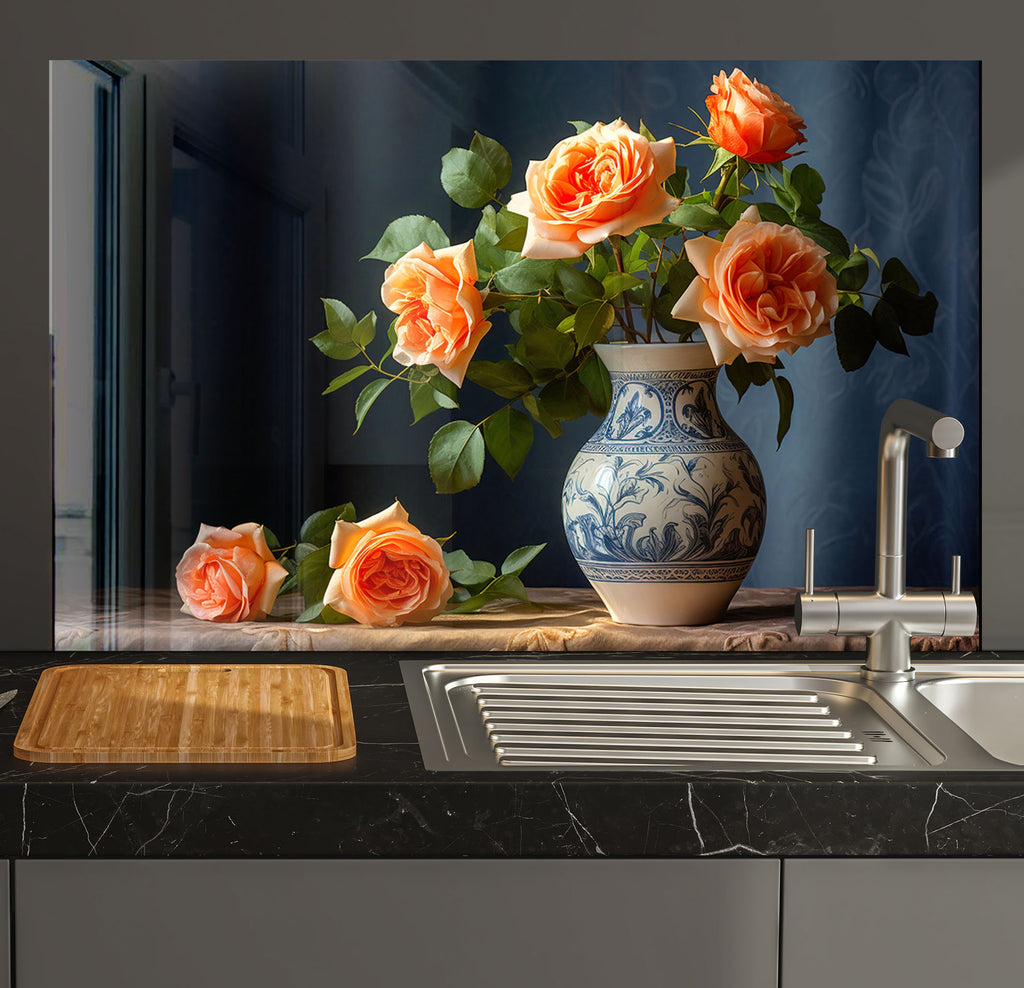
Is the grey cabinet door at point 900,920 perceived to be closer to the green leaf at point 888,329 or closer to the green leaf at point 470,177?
the green leaf at point 888,329

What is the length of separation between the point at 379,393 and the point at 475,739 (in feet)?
1.86

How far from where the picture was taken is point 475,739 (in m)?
1.00

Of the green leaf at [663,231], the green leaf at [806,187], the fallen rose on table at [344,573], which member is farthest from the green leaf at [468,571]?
the green leaf at [806,187]

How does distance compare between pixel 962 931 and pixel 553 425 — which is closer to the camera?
pixel 962 931

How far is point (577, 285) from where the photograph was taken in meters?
1.27

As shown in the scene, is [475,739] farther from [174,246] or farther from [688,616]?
[174,246]

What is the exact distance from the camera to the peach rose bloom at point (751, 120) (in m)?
1.24

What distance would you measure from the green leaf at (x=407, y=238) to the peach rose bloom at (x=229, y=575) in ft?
1.11

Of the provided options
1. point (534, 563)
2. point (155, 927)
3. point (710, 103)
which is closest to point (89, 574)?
point (534, 563)

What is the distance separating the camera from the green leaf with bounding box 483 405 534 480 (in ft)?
4.51

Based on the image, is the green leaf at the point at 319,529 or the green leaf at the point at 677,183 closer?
the green leaf at the point at 677,183

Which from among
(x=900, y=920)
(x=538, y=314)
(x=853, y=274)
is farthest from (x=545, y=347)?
(x=900, y=920)

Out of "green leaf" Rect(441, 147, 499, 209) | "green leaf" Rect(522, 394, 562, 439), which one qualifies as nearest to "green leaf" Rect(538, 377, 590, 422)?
"green leaf" Rect(522, 394, 562, 439)

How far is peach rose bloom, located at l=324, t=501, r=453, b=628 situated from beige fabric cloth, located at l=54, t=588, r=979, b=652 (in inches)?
1.1
